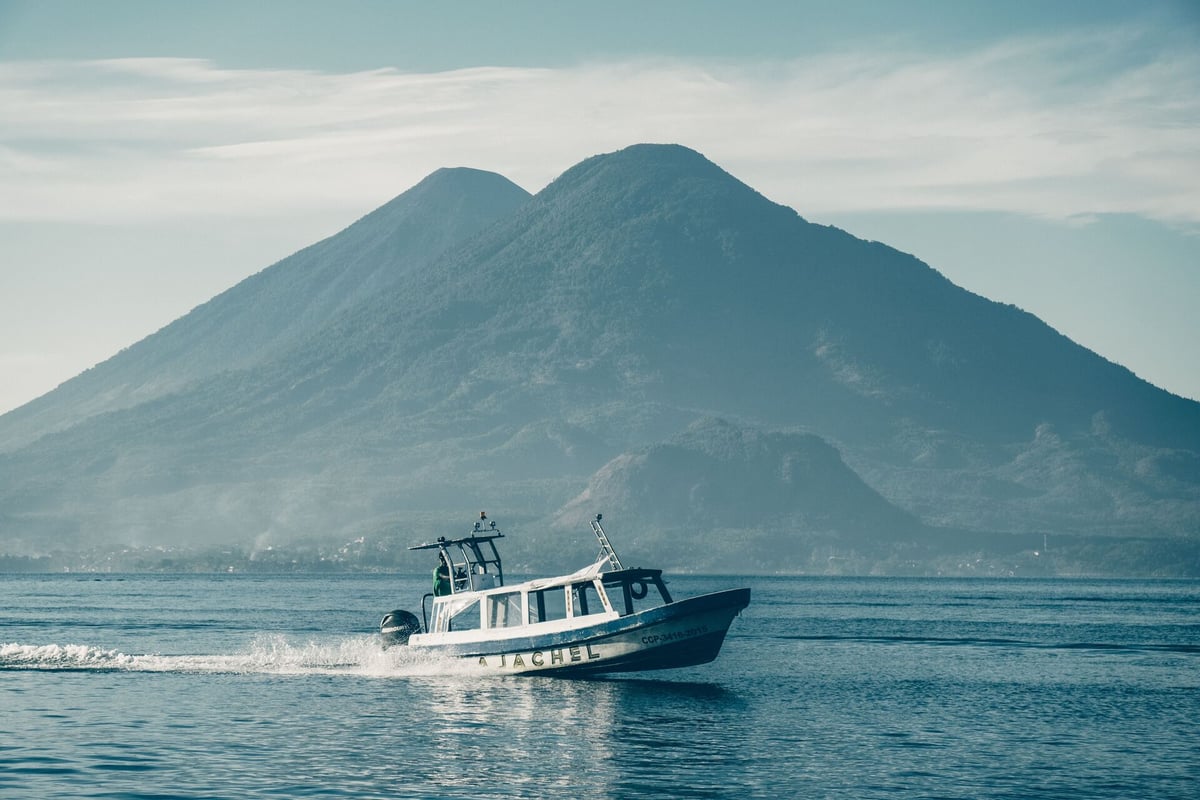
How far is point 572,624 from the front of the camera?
6297 centimetres

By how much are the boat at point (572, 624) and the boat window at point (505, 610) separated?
4cm

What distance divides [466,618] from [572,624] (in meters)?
5.81

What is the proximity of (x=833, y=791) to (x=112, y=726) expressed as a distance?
25120 millimetres

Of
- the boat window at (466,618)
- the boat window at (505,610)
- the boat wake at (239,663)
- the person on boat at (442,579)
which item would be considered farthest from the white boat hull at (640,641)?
the person on boat at (442,579)

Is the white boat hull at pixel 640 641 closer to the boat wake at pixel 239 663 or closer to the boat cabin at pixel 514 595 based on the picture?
the boat cabin at pixel 514 595

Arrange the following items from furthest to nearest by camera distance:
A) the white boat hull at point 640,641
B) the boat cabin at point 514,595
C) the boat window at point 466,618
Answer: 1. the boat window at point 466,618
2. the boat cabin at point 514,595
3. the white boat hull at point 640,641

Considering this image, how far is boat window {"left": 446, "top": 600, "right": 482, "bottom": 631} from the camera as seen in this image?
216 feet

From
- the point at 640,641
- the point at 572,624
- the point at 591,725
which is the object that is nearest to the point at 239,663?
the point at 572,624

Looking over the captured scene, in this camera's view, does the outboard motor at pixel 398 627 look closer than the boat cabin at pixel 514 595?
No

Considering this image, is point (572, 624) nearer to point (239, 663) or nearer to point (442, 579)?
point (442, 579)

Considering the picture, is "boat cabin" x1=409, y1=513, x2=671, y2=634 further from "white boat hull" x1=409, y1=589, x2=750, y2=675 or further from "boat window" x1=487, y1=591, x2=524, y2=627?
"white boat hull" x1=409, y1=589, x2=750, y2=675

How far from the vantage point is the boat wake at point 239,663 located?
70038 millimetres

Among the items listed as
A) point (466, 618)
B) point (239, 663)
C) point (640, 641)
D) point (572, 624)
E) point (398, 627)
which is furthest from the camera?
point (239, 663)

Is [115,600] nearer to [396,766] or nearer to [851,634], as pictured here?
[851,634]
